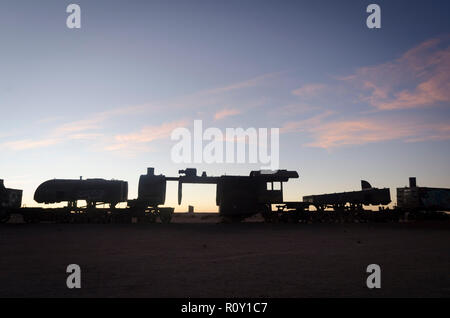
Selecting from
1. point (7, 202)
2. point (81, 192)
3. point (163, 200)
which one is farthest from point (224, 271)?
point (7, 202)

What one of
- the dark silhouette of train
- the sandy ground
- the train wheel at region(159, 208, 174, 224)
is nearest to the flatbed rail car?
the dark silhouette of train

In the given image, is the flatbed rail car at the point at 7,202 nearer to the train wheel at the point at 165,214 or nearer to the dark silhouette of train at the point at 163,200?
the dark silhouette of train at the point at 163,200

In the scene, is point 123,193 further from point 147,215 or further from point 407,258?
point 407,258

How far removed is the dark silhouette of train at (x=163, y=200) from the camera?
30.2 meters

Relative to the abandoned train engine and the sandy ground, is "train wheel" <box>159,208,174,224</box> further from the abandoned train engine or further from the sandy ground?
the sandy ground

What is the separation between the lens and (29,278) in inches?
297

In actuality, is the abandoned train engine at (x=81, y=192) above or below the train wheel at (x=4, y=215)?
above

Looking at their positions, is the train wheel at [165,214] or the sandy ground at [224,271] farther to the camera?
the train wheel at [165,214]

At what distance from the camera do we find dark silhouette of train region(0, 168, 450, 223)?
30250 millimetres

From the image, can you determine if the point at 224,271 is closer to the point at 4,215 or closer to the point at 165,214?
the point at 165,214

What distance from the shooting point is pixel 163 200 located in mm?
31125

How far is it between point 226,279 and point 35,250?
824 centimetres

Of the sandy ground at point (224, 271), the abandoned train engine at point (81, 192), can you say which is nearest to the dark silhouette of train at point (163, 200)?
the abandoned train engine at point (81, 192)
